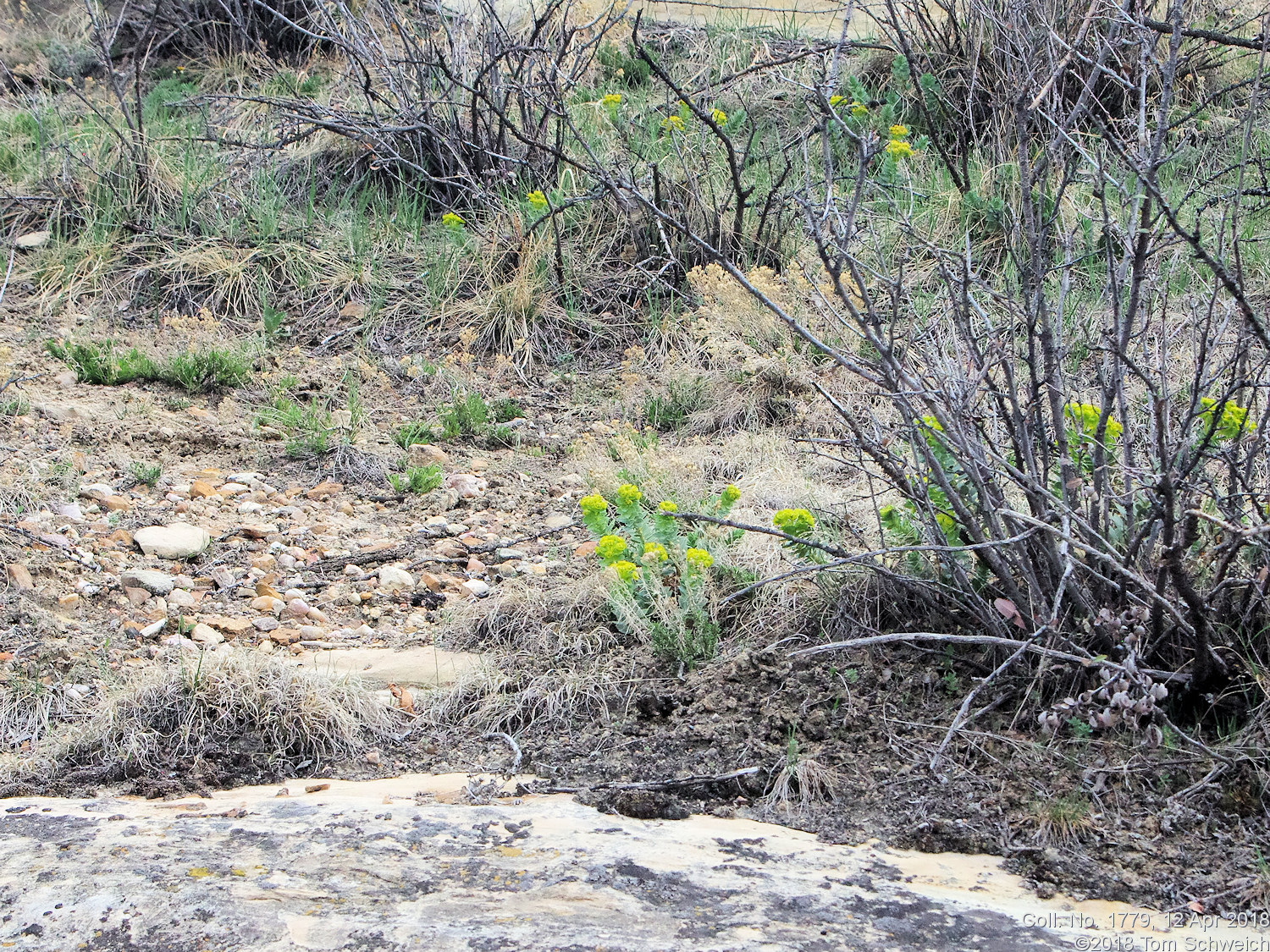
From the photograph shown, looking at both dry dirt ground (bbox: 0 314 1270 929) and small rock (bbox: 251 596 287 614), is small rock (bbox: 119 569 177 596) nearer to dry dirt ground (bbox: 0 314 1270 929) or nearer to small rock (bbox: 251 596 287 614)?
dry dirt ground (bbox: 0 314 1270 929)

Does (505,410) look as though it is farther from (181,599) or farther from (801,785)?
(801,785)

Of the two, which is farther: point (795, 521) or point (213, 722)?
point (795, 521)

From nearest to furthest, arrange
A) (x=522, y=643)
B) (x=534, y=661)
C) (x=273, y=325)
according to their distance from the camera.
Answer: (x=534, y=661) → (x=522, y=643) → (x=273, y=325)

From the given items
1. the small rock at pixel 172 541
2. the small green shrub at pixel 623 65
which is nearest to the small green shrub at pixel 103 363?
the small rock at pixel 172 541

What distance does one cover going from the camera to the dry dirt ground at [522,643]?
88.9 inches

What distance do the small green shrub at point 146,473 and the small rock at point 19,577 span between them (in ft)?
2.95

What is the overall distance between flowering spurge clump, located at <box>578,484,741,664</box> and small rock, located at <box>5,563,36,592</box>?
1.74m

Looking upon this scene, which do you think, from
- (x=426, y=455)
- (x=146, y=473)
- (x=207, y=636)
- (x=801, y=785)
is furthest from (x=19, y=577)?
(x=801, y=785)

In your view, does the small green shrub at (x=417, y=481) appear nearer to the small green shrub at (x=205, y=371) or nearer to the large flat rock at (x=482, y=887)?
the small green shrub at (x=205, y=371)

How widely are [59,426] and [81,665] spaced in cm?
201

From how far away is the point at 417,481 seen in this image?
455 centimetres

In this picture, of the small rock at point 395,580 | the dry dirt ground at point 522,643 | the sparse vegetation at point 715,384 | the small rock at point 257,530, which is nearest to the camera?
the dry dirt ground at point 522,643

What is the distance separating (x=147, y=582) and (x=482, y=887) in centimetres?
217

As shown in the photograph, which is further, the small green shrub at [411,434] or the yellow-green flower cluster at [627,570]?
the small green shrub at [411,434]
